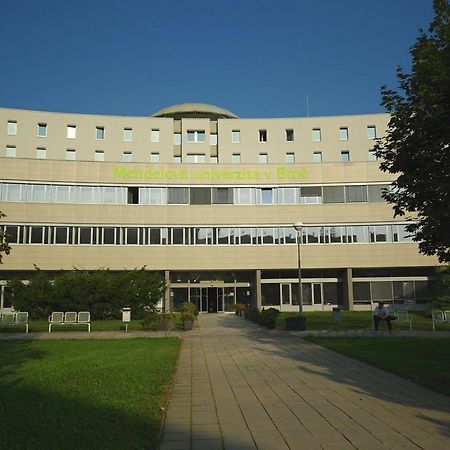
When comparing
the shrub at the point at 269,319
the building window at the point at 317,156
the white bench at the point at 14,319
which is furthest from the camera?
the building window at the point at 317,156

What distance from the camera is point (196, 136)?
55906mm

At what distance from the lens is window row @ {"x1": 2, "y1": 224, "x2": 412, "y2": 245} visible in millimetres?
42094

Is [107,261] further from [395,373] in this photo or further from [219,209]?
[395,373]

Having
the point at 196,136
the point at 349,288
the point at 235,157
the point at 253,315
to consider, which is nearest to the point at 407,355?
the point at 253,315

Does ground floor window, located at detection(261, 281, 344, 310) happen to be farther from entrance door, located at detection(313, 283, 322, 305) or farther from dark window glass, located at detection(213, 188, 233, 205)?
dark window glass, located at detection(213, 188, 233, 205)

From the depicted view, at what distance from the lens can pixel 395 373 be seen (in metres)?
11.1

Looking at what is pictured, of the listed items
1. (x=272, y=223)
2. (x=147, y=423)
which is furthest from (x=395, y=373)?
(x=272, y=223)

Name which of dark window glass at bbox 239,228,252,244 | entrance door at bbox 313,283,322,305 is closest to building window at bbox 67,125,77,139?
dark window glass at bbox 239,228,252,244

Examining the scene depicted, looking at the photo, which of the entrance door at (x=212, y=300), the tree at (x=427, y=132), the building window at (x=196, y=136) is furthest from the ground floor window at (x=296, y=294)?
the tree at (x=427, y=132)

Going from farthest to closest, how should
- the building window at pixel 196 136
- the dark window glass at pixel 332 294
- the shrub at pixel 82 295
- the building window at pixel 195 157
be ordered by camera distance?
the building window at pixel 196 136 → the building window at pixel 195 157 → the dark window glass at pixel 332 294 → the shrub at pixel 82 295

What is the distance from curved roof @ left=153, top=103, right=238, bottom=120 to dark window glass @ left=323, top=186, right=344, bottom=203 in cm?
2469

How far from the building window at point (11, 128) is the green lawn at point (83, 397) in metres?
43.2

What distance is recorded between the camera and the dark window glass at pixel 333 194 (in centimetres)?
4519

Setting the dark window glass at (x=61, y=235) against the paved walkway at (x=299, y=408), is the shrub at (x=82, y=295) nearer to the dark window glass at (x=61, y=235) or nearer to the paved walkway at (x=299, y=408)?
the dark window glass at (x=61, y=235)
